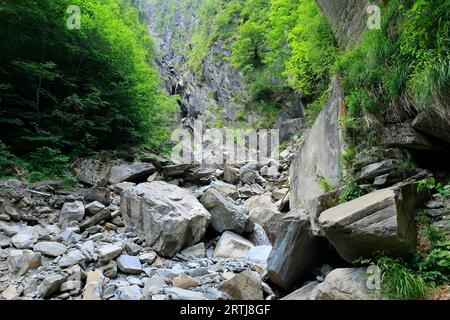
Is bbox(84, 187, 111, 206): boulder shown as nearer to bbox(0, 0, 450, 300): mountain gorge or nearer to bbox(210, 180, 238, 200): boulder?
bbox(0, 0, 450, 300): mountain gorge

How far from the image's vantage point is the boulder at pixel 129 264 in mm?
4809

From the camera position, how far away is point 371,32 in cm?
501

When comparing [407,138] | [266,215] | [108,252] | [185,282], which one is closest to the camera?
[407,138]

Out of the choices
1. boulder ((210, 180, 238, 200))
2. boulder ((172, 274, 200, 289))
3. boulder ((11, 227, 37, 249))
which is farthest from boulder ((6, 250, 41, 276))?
boulder ((210, 180, 238, 200))

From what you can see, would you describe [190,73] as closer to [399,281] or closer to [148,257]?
[148,257]

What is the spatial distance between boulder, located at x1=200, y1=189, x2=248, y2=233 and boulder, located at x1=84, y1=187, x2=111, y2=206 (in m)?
2.83

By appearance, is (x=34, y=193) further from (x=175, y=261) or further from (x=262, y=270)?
(x=262, y=270)

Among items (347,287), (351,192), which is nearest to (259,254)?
(351,192)

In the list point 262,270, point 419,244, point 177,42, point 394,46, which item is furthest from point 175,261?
point 177,42

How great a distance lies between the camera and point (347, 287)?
114 inches

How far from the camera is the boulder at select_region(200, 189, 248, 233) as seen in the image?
6.79 metres

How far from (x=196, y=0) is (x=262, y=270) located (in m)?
49.3

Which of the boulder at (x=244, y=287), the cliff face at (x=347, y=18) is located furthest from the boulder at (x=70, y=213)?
the cliff face at (x=347, y=18)

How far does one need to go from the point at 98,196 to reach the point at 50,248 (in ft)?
8.33
